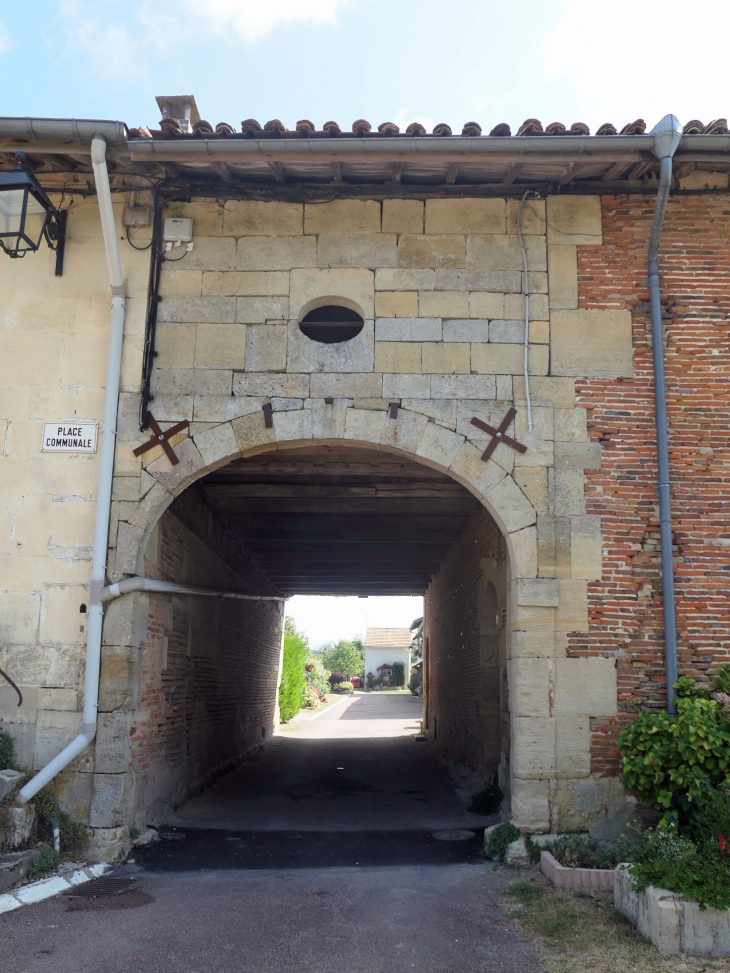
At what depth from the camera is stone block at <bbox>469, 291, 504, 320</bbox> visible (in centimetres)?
684

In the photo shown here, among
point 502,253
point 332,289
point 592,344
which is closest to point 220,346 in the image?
point 332,289

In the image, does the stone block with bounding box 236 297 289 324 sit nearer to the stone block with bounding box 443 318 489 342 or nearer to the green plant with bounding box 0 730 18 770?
the stone block with bounding box 443 318 489 342

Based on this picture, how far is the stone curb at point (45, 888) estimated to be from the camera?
517cm

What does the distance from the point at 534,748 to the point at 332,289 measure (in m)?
4.04

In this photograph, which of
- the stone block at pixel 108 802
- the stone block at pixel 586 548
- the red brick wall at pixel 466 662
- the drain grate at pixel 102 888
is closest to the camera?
the drain grate at pixel 102 888

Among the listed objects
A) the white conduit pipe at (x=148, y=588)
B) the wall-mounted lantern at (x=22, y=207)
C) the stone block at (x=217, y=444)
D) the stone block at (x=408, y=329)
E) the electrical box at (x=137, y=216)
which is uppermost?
the electrical box at (x=137, y=216)

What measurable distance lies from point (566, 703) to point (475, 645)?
4124 mm

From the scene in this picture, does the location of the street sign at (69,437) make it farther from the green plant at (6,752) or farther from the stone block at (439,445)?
the stone block at (439,445)

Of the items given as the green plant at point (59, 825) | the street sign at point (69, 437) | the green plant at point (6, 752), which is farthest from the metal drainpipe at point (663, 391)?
the green plant at point (6, 752)

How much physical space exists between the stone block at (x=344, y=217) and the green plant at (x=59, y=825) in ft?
16.4

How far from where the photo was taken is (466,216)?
7.03 m

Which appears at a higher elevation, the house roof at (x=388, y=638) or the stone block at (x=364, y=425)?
the stone block at (x=364, y=425)

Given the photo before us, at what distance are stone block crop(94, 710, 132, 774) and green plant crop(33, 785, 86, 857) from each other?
39cm

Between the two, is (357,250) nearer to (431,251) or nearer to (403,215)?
(403,215)
